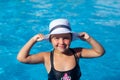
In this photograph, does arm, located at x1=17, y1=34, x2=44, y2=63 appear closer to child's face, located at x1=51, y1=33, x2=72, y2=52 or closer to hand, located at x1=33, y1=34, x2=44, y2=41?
hand, located at x1=33, y1=34, x2=44, y2=41

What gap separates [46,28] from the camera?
8297 millimetres

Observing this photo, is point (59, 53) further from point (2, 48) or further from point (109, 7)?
point (109, 7)

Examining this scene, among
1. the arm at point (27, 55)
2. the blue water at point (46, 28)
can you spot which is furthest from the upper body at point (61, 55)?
the blue water at point (46, 28)

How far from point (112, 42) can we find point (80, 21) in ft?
4.92

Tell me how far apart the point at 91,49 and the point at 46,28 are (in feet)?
13.9

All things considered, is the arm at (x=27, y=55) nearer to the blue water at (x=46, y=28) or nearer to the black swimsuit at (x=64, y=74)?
the black swimsuit at (x=64, y=74)

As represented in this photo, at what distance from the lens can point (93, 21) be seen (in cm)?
Result: 882

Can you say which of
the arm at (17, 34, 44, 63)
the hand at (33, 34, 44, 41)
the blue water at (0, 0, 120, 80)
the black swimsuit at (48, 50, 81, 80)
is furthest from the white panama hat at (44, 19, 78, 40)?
Answer: the blue water at (0, 0, 120, 80)

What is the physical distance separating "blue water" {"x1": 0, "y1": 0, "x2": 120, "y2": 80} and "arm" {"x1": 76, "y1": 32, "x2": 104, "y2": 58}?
1.94 m

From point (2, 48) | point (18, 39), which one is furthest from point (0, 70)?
point (18, 39)

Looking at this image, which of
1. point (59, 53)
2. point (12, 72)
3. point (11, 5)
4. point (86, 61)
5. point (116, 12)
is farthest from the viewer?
point (11, 5)

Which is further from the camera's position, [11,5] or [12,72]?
[11,5]

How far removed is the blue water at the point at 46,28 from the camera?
20.7 feet

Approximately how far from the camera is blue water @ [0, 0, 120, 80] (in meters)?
6.31
